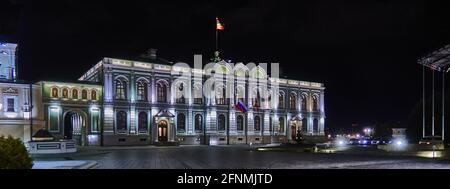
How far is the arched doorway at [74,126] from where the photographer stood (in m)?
57.7

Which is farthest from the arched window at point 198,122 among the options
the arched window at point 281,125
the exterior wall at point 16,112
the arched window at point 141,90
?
the exterior wall at point 16,112

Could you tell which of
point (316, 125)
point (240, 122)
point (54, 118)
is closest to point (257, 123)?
point (240, 122)

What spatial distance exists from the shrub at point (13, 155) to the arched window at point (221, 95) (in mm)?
53053

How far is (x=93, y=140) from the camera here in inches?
2248

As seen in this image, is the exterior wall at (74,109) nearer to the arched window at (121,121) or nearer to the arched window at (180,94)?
the arched window at (121,121)

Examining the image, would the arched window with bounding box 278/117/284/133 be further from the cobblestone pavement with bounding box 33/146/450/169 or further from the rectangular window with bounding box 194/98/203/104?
the cobblestone pavement with bounding box 33/146/450/169

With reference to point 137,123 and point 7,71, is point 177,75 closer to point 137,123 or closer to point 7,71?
point 137,123

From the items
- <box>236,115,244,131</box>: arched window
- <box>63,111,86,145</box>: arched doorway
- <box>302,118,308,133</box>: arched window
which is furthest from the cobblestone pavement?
<box>302,118,308,133</box>: arched window

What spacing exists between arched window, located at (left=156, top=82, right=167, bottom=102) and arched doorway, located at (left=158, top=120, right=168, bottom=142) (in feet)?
9.71

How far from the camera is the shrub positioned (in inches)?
610

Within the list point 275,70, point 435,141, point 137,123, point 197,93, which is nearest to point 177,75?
point 197,93

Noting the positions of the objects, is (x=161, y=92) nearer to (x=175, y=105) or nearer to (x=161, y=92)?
(x=161, y=92)

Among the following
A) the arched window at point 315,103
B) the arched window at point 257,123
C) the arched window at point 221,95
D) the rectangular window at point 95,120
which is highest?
the arched window at point 221,95

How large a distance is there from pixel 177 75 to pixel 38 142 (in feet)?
93.6
